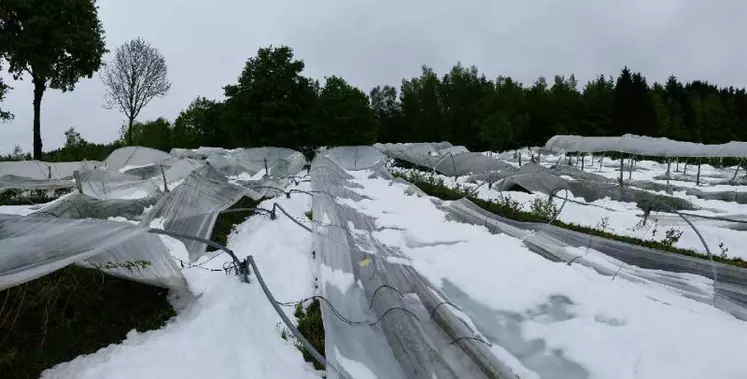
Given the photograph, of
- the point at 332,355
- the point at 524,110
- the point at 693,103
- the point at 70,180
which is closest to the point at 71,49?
the point at 70,180

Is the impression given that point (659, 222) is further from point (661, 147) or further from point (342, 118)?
point (342, 118)

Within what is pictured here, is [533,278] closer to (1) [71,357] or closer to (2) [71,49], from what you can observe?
(1) [71,357]

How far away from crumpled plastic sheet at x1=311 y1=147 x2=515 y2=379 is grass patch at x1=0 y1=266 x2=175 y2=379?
1.55 metres

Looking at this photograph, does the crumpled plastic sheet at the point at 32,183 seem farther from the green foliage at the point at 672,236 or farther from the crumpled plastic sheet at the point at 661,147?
the crumpled plastic sheet at the point at 661,147

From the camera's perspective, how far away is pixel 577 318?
3.56 metres

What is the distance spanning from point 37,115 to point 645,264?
21.0 meters

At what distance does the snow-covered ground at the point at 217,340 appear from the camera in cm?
325

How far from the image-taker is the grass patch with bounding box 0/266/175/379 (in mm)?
3422

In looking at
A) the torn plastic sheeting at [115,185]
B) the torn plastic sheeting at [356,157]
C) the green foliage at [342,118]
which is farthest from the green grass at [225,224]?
the green foliage at [342,118]

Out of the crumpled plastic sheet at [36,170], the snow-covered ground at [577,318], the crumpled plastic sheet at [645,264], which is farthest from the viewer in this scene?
the crumpled plastic sheet at [36,170]

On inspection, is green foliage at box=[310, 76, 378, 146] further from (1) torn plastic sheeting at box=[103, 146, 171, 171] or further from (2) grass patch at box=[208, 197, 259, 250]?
(2) grass patch at box=[208, 197, 259, 250]

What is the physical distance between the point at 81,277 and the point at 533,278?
152 inches

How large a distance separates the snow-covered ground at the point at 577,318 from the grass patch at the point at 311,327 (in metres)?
1.03

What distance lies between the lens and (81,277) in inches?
165
